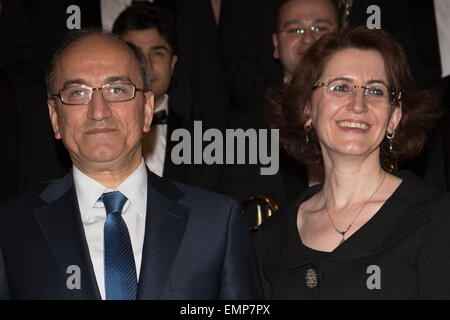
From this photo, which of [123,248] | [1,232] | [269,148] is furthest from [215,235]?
[269,148]

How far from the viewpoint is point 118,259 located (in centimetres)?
241

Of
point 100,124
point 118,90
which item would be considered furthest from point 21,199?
point 118,90

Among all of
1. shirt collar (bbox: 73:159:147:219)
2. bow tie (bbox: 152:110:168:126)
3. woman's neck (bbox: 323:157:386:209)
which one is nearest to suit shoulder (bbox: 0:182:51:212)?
shirt collar (bbox: 73:159:147:219)

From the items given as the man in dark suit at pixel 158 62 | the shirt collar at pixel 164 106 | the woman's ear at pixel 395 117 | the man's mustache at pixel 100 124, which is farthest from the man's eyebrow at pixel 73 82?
the shirt collar at pixel 164 106

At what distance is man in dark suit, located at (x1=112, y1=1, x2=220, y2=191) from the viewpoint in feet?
15.1

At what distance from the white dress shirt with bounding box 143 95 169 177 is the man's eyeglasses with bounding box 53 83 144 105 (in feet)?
6.42

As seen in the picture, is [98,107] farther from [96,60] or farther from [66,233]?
[66,233]

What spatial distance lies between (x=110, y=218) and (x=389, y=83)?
1.15m

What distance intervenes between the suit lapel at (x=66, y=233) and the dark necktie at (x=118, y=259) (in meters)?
0.05

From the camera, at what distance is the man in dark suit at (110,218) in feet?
Answer: 7.85

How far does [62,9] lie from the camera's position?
4777 mm

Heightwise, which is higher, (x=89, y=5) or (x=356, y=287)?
(x=89, y=5)

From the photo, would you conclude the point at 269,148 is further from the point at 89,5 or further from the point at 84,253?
the point at 84,253
